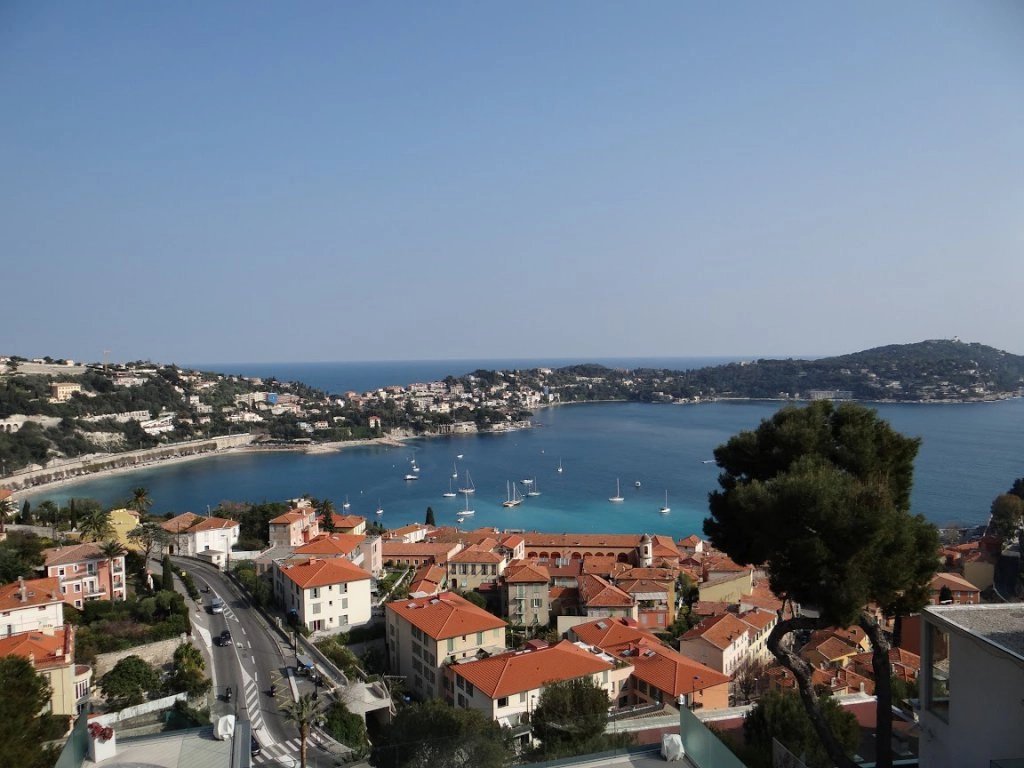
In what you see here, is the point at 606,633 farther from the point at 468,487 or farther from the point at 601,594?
the point at 468,487

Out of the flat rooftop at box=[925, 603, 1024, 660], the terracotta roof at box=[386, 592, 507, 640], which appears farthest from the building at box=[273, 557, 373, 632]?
the flat rooftop at box=[925, 603, 1024, 660]

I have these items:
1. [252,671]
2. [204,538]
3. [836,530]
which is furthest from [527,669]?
[204,538]

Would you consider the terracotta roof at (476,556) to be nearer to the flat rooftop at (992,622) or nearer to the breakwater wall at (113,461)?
the flat rooftop at (992,622)

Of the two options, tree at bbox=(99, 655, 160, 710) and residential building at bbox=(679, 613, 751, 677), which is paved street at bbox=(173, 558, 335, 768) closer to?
tree at bbox=(99, 655, 160, 710)

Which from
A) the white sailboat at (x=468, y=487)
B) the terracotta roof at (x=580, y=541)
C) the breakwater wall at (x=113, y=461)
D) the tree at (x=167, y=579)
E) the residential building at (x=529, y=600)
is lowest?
the white sailboat at (x=468, y=487)

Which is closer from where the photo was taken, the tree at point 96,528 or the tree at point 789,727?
the tree at point 789,727

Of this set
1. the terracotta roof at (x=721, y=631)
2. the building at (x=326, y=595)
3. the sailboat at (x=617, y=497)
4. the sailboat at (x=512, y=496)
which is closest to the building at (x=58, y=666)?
the building at (x=326, y=595)

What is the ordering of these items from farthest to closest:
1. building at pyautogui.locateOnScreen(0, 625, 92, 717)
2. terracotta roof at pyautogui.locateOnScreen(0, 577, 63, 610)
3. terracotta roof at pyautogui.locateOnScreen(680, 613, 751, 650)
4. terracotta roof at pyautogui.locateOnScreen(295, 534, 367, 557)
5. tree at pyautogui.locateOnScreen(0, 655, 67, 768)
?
terracotta roof at pyautogui.locateOnScreen(295, 534, 367, 557), terracotta roof at pyautogui.locateOnScreen(680, 613, 751, 650), terracotta roof at pyautogui.locateOnScreen(0, 577, 63, 610), building at pyautogui.locateOnScreen(0, 625, 92, 717), tree at pyautogui.locateOnScreen(0, 655, 67, 768)
